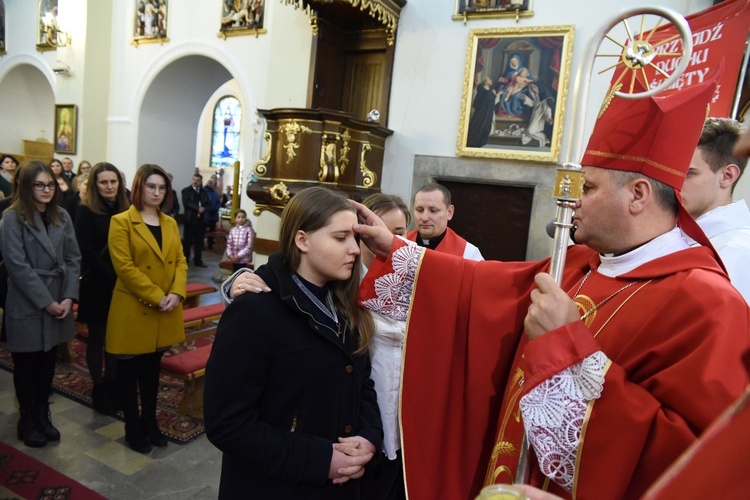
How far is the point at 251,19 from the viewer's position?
760 centimetres

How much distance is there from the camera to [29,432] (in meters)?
2.99

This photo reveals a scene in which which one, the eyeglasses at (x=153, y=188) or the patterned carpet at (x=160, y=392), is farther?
the patterned carpet at (x=160, y=392)

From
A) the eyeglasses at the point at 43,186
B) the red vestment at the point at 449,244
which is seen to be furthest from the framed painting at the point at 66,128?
the red vestment at the point at 449,244

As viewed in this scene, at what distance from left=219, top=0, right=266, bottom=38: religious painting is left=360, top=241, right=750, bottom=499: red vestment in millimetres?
7135

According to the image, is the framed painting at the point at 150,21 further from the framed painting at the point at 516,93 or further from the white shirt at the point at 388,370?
the white shirt at the point at 388,370

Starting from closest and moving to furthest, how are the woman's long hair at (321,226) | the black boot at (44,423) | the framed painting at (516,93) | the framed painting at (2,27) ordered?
1. the woman's long hair at (321,226)
2. the black boot at (44,423)
3. the framed painting at (516,93)
4. the framed painting at (2,27)

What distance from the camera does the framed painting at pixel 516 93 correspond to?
5688mm

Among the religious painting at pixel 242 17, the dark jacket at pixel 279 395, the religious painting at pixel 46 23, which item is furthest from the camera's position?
the religious painting at pixel 46 23

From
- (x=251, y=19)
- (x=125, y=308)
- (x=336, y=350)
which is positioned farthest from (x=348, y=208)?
(x=251, y=19)

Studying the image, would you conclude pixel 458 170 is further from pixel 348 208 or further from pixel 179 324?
pixel 348 208

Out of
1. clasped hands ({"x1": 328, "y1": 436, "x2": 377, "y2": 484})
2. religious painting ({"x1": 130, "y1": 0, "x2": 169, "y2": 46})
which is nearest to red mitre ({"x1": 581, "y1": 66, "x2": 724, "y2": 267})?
clasped hands ({"x1": 328, "y1": 436, "x2": 377, "y2": 484})

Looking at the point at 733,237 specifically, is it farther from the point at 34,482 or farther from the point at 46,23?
the point at 46,23

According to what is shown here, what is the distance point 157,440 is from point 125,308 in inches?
35.5

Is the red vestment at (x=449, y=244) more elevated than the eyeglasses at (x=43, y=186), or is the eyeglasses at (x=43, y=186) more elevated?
the eyeglasses at (x=43, y=186)
